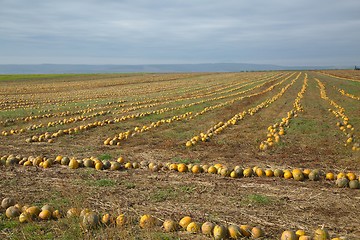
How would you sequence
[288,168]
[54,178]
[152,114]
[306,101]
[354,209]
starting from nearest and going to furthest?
[354,209] → [54,178] → [288,168] → [152,114] → [306,101]

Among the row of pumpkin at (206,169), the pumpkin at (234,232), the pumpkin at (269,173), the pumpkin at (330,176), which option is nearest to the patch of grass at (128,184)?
the row of pumpkin at (206,169)

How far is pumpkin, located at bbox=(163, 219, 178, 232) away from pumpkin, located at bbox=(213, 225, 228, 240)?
73 centimetres

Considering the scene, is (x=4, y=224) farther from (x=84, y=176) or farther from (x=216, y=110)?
(x=216, y=110)

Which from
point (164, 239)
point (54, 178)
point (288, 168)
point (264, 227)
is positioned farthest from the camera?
point (288, 168)

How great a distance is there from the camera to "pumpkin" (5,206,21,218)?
21.2 ft

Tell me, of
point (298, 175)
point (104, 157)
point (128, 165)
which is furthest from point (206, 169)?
point (104, 157)

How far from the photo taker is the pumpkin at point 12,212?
6.45m

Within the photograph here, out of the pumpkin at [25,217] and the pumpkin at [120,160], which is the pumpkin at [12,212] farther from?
the pumpkin at [120,160]

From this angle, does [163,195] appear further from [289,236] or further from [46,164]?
[46,164]

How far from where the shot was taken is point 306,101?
2464 centimetres

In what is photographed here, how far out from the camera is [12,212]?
6461mm

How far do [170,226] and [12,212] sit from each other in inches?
118

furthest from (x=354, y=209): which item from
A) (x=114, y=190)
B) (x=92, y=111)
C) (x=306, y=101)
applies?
(x=306, y=101)

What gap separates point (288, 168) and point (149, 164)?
372 centimetres
